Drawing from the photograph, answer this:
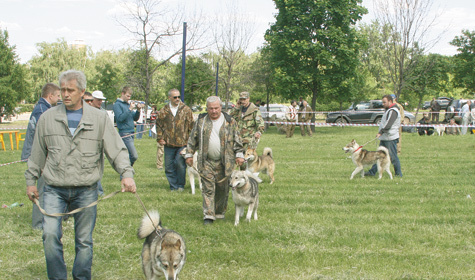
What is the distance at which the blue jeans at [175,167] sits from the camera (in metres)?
8.24

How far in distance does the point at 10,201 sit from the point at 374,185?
706 centimetres

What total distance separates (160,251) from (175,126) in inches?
185

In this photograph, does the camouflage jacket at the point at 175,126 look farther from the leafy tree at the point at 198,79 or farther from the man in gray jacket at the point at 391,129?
the leafy tree at the point at 198,79

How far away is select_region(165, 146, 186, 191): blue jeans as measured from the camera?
8.24 metres

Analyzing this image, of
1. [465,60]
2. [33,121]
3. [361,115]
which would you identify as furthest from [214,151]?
[465,60]

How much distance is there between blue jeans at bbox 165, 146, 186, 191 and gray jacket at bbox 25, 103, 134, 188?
4.48 m

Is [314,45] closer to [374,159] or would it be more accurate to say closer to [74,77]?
[374,159]

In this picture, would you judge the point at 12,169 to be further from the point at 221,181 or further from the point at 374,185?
the point at 374,185

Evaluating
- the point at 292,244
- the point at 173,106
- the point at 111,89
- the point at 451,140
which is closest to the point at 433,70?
the point at 451,140

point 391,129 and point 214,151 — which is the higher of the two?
point 391,129

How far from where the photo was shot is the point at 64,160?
353 centimetres

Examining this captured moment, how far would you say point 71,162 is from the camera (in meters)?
3.54

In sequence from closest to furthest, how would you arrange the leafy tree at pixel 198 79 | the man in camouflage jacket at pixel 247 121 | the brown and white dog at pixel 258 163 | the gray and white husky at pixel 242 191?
the gray and white husky at pixel 242 191 < the man in camouflage jacket at pixel 247 121 < the brown and white dog at pixel 258 163 < the leafy tree at pixel 198 79

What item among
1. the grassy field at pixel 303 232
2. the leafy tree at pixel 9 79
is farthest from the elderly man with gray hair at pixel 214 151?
the leafy tree at pixel 9 79
